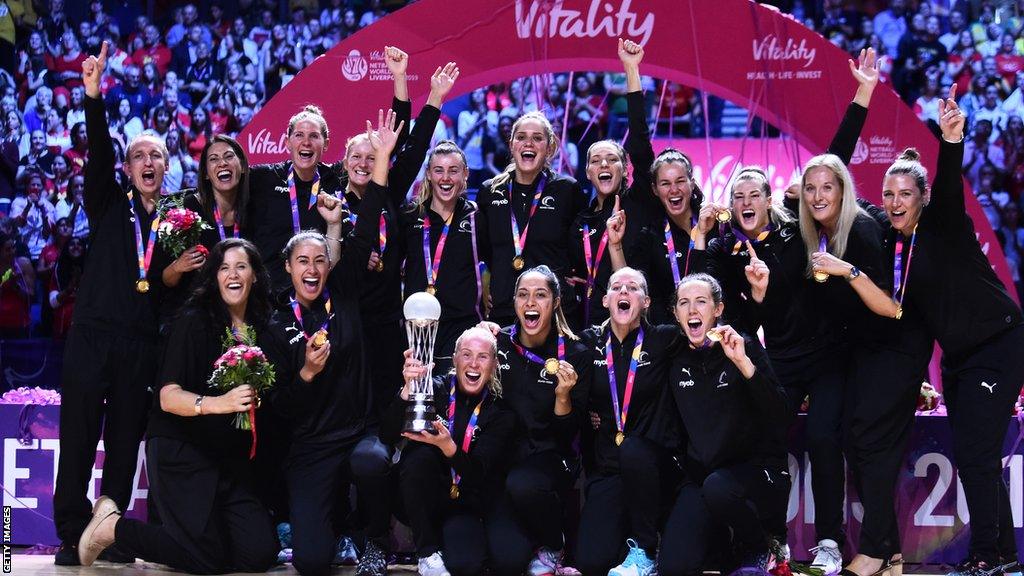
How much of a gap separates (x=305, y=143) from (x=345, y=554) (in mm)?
2000

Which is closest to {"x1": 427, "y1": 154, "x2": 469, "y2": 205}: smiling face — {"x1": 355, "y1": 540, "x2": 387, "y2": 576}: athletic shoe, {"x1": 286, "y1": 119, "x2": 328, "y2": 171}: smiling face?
{"x1": 286, "y1": 119, "x2": 328, "y2": 171}: smiling face

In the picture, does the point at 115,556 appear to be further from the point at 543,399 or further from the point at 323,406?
the point at 543,399

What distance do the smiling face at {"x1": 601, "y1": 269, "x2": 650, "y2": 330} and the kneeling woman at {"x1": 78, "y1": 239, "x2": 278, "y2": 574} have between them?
5.17 feet

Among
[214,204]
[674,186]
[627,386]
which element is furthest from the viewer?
[214,204]

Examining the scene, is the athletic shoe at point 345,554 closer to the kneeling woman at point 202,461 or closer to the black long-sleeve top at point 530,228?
the kneeling woman at point 202,461

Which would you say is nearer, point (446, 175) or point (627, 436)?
point (627, 436)

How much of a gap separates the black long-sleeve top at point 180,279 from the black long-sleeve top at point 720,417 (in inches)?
90.4

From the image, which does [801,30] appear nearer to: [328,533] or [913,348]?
[913,348]

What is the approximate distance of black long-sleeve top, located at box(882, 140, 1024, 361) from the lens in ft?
17.1

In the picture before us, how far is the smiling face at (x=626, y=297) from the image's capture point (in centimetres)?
545

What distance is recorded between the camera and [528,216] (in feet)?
20.2

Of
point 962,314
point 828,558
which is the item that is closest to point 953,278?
point 962,314

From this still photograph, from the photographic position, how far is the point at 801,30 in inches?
287

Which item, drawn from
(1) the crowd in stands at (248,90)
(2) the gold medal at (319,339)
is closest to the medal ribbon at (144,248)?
(2) the gold medal at (319,339)
